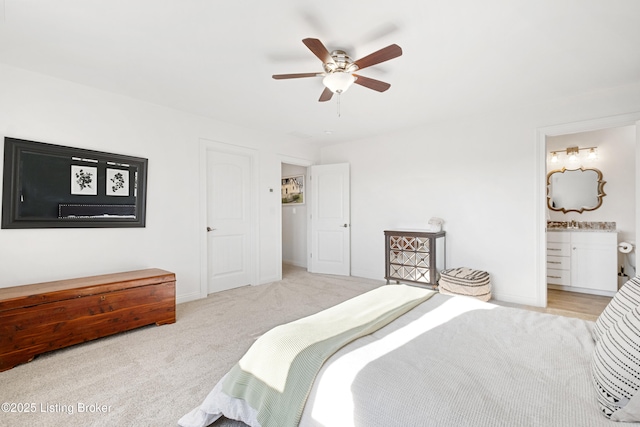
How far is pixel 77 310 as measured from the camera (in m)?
2.41

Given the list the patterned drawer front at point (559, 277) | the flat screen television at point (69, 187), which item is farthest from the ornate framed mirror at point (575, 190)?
the flat screen television at point (69, 187)

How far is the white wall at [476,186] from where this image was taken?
3.51 metres

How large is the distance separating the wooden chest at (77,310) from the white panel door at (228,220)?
114cm

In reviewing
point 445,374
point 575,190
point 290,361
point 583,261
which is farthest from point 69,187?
point 575,190

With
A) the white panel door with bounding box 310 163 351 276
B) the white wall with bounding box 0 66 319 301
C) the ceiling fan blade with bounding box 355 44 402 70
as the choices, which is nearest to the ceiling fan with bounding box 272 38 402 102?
the ceiling fan blade with bounding box 355 44 402 70

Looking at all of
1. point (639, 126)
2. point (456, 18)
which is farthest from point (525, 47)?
point (639, 126)

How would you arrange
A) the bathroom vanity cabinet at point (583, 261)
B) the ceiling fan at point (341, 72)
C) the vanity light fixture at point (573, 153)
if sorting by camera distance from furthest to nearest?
the vanity light fixture at point (573, 153) < the bathroom vanity cabinet at point (583, 261) < the ceiling fan at point (341, 72)

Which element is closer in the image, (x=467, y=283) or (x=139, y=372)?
(x=139, y=372)

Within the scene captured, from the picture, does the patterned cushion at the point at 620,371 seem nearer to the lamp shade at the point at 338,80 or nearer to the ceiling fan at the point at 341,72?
the ceiling fan at the point at 341,72

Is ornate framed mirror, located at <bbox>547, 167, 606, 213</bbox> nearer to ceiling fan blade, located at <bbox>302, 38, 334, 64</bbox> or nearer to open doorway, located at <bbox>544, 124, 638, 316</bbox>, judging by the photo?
open doorway, located at <bbox>544, 124, 638, 316</bbox>

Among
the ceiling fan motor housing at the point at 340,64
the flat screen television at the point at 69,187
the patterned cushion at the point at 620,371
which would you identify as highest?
the ceiling fan motor housing at the point at 340,64

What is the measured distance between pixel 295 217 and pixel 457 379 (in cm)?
551

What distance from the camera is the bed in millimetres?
894

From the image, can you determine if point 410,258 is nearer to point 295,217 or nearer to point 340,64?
point 340,64
